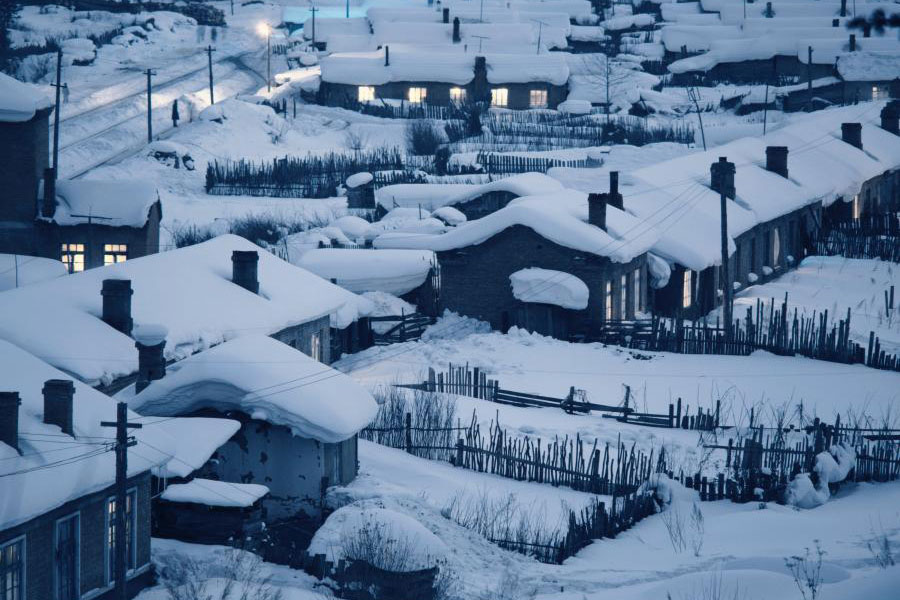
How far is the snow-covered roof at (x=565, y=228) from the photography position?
34.3m

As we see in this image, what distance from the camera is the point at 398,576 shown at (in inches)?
674

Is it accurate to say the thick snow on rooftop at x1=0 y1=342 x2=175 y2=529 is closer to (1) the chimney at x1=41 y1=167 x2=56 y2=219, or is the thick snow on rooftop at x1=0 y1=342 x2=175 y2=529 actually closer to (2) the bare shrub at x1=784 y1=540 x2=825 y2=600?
(2) the bare shrub at x1=784 y1=540 x2=825 y2=600

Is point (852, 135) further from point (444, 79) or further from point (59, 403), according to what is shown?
point (59, 403)

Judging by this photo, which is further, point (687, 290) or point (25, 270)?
point (687, 290)

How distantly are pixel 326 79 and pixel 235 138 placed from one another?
13.1 m

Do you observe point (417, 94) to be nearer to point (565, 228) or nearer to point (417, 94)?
point (417, 94)

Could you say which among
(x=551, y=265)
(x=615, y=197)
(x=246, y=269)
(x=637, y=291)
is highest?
(x=615, y=197)

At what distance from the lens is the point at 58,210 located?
37.3 m

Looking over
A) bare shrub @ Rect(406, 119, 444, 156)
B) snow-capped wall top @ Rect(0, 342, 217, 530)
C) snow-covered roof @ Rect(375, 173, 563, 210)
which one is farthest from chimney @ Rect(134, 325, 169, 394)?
bare shrub @ Rect(406, 119, 444, 156)

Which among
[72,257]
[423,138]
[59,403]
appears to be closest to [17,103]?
[72,257]

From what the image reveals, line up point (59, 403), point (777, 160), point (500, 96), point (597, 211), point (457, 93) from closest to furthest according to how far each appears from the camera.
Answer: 1. point (59, 403)
2. point (597, 211)
3. point (777, 160)
4. point (457, 93)
5. point (500, 96)

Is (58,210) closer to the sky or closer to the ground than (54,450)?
closer to the ground

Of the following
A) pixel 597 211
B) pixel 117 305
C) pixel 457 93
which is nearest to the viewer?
pixel 117 305

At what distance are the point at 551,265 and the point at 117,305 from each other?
43.4ft
